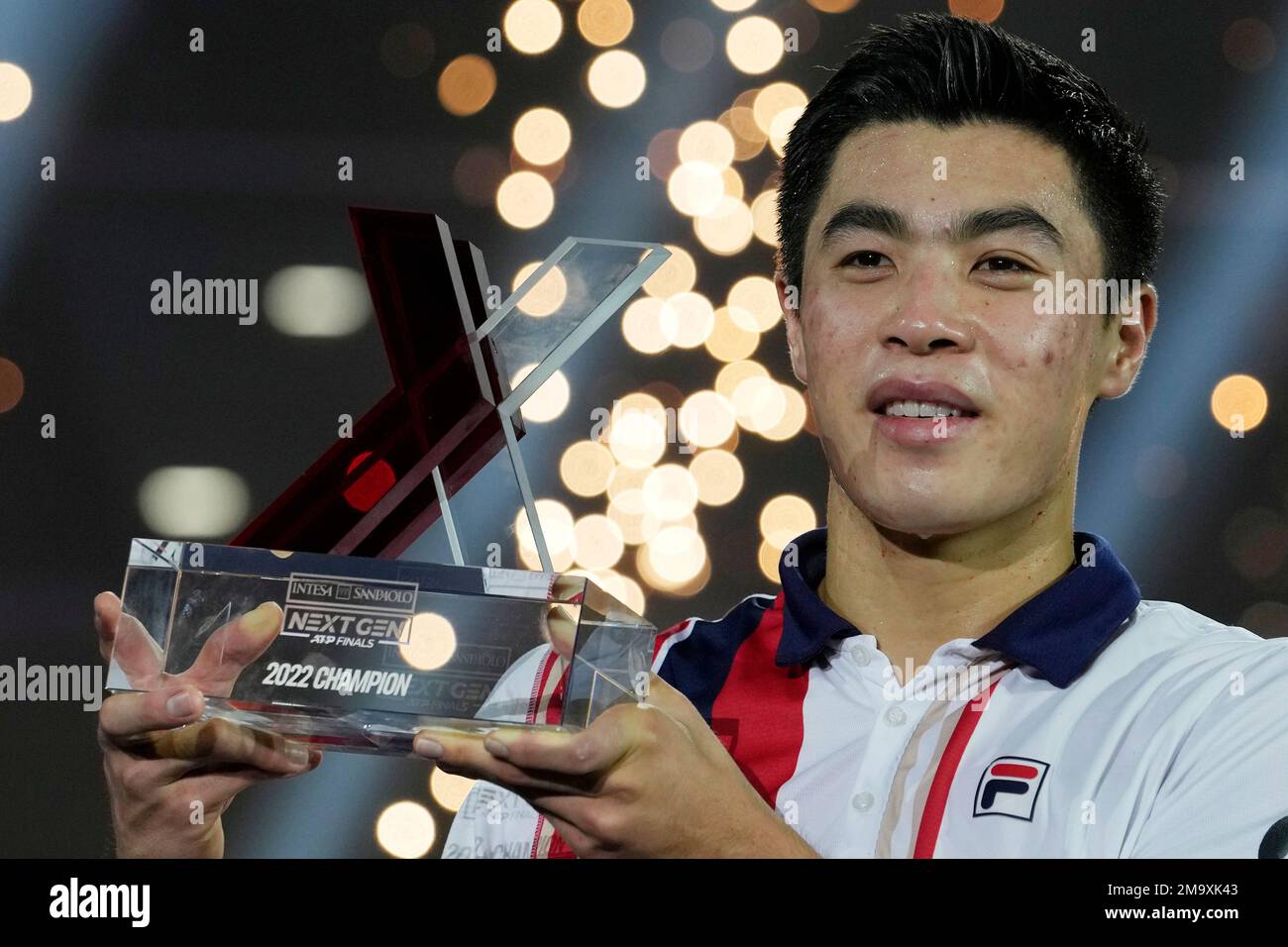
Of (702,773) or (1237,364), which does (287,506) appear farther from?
(1237,364)

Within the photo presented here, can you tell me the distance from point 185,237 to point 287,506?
2.46 ft

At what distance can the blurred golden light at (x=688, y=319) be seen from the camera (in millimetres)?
1630

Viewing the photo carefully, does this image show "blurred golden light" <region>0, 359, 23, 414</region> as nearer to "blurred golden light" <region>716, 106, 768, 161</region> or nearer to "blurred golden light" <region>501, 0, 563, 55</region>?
"blurred golden light" <region>501, 0, 563, 55</region>

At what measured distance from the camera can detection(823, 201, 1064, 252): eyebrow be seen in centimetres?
107

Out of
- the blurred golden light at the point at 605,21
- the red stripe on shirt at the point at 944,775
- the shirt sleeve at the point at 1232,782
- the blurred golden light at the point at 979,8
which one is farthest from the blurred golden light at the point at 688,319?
the shirt sleeve at the point at 1232,782

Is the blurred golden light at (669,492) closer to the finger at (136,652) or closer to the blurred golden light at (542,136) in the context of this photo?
the blurred golden light at (542,136)

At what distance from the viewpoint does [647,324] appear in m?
1.63

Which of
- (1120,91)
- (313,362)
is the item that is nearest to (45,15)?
(313,362)

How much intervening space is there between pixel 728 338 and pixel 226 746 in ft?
2.96

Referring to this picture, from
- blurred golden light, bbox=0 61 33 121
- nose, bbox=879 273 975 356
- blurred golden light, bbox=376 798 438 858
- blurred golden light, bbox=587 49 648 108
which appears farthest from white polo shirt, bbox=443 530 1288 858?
blurred golden light, bbox=0 61 33 121

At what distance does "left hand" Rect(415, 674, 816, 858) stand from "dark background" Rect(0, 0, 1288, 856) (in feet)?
2.37

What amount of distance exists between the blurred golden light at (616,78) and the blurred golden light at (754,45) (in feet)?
0.35

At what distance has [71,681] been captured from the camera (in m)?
1.61

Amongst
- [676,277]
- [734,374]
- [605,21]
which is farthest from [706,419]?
[605,21]
